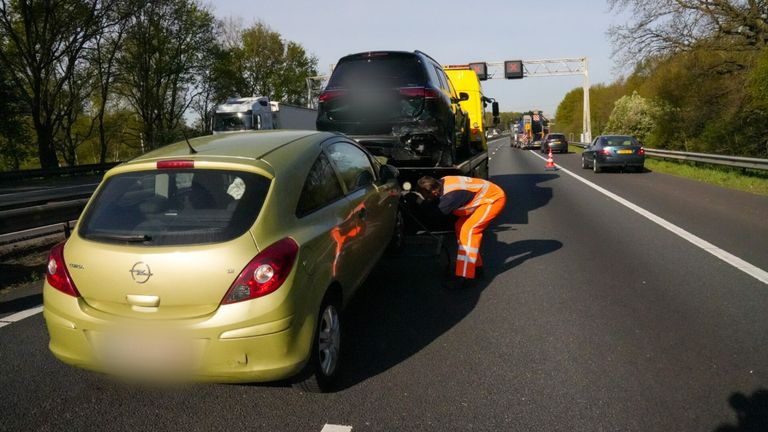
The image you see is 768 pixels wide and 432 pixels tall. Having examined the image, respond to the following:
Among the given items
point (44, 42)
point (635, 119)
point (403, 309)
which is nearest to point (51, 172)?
point (44, 42)

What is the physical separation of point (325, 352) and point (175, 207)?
4.11 ft

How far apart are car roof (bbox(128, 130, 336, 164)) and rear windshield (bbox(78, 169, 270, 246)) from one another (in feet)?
0.62

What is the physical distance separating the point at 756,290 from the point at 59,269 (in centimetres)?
569

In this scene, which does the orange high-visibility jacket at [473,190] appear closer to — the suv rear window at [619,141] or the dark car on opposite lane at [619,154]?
the dark car on opposite lane at [619,154]

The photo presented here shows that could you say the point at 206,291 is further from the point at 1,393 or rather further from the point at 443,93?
the point at 443,93

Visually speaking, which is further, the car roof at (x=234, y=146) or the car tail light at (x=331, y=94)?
the car tail light at (x=331, y=94)

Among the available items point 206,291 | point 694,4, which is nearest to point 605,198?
point 206,291

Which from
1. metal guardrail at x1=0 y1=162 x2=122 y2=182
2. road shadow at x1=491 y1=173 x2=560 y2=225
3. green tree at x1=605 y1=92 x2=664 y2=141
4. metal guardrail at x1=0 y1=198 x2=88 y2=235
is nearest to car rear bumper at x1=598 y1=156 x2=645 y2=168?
road shadow at x1=491 y1=173 x2=560 y2=225

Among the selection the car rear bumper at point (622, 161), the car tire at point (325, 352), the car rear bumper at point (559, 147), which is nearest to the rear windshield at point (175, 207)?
the car tire at point (325, 352)

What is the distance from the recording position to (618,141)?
67.7 feet

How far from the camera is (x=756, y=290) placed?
533cm

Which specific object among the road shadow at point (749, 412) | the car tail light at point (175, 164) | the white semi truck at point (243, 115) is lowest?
the road shadow at point (749, 412)

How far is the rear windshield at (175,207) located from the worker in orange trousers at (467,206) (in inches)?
99.3

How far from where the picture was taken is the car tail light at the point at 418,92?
7258 millimetres
